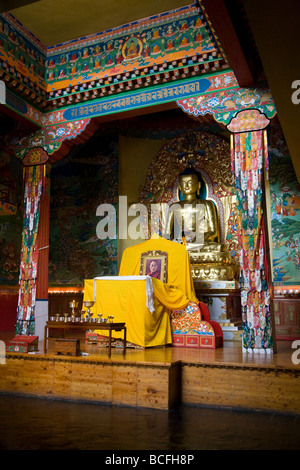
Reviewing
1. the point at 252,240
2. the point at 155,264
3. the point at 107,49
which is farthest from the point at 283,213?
the point at 107,49

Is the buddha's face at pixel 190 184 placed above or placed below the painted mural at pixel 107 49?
below

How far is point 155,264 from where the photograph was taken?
22.1 ft

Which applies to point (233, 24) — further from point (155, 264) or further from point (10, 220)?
point (10, 220)

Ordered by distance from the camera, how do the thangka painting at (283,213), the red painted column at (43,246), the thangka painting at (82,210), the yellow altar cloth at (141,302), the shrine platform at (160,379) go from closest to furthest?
the shrine platform at (160,379)
the yellow altar cloth at (141,302)
the red painted column at (43,246)
the thangka painting at (283,213)
the thangka painting at (82,210)

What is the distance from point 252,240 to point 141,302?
1573 mm

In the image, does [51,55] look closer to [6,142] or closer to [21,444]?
[6,142]

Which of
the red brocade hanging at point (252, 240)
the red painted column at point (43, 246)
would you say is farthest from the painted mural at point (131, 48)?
the red painted column at point (43, 246)

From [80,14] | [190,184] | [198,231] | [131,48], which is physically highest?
[80,14]

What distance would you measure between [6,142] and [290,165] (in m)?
4.72

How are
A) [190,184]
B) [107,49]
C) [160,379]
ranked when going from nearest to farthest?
[160,379] → [107,49] → [190,184]

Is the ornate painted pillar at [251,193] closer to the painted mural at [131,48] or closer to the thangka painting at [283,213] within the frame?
the painted mural at [131,48]

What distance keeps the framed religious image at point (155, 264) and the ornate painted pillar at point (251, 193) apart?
153 cm

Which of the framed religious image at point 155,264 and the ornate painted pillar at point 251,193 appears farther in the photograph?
the framed religious image at point 155,264

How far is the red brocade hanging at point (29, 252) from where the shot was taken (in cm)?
640
